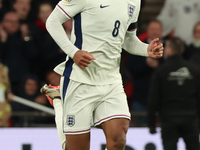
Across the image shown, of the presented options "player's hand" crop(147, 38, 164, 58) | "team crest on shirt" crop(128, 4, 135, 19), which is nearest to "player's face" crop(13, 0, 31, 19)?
"team crest on shirt" crop(128, 4, 135, 19)

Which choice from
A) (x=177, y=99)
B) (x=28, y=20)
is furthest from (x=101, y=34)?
(x=28, y=20)

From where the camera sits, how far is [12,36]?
6293 mm

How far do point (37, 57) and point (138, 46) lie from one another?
333 cm

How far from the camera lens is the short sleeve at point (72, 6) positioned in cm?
304

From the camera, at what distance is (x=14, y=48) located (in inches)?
246

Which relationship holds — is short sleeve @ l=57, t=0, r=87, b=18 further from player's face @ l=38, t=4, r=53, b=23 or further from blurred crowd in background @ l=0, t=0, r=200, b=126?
player's face @ l=38, t=4, r=53, b=23

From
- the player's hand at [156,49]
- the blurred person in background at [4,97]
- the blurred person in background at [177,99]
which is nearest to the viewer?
the player's hand at [156,49]

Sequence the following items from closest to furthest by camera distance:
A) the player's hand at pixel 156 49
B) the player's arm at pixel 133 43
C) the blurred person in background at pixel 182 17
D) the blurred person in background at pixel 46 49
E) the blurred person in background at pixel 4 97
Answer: the player's hand at pixel 156 49 → the player's arm at pixel 133 43 → the blurred person in background at pixel 4 97 → the blurred person in background at pixel 46 49 → the blurred person in background at pixel 182 17

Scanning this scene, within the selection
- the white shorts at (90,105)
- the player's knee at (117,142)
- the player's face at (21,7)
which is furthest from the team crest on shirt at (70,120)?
the player's face at (21,7)

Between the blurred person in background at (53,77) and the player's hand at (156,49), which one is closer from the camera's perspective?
the player's hand at (156,49)

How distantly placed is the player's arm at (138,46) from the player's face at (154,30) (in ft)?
8.99

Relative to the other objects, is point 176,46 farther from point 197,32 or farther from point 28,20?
point 28,20

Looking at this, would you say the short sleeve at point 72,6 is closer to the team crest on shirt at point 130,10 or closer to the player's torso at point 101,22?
the player's torso at point 101,22

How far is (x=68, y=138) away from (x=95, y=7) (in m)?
1.09
